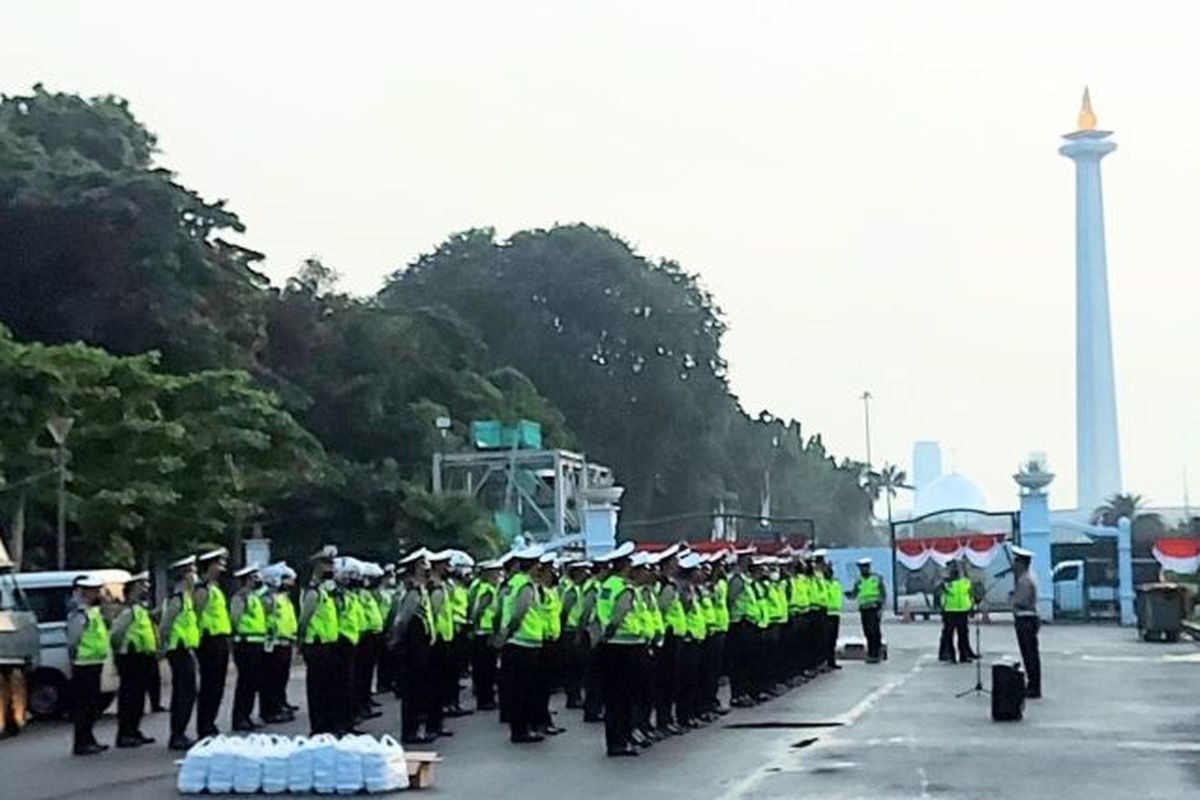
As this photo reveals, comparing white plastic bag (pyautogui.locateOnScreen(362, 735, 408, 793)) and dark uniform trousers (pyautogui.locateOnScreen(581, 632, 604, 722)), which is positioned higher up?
dark uniform trousers (pyautogui.locateOnScreen(581, 632, 604, 722))

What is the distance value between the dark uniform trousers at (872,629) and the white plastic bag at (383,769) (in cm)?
1579

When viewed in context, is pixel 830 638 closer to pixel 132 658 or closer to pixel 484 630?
pixel 484 630

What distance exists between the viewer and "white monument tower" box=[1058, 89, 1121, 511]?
102m

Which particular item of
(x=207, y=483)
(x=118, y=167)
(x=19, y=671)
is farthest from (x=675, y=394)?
(x=19, y=671)

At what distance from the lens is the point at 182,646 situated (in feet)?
63.6

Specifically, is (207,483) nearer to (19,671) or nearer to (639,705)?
(19,671)

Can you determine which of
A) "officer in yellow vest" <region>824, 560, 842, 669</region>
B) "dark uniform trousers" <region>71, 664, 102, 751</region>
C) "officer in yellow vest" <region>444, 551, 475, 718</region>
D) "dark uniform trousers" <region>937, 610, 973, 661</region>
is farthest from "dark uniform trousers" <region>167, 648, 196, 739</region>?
"dark uniform trousers" <region>937, 610, 973, 661</region>

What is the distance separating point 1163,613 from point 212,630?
72.7 ft

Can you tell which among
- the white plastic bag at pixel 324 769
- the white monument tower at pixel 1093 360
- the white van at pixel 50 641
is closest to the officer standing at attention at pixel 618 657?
the white plastic bag at pixel 324 769

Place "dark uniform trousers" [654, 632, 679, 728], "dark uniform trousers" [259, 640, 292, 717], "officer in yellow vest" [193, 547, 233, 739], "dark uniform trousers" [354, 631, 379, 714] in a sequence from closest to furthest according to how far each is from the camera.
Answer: "dark uniform trousers" [654, 632, 679, 728] < "officer in yellow vest" [193, 547, 233, 739] < "dark uniform trousers" [354, 631, 379, 714] < "dark uniform trousers" [259, 640, 292, 717]

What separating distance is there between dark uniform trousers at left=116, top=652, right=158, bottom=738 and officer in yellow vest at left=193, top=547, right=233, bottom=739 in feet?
1.80

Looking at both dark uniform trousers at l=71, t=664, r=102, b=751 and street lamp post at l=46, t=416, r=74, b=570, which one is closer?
dark uniform trousers at l=71, t=664, r=102, b=751

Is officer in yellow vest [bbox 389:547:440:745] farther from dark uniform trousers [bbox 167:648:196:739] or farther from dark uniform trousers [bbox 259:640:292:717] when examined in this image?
dark uniform trousers [bbox 167:648:196:739]

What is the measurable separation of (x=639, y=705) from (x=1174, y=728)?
5191mm
